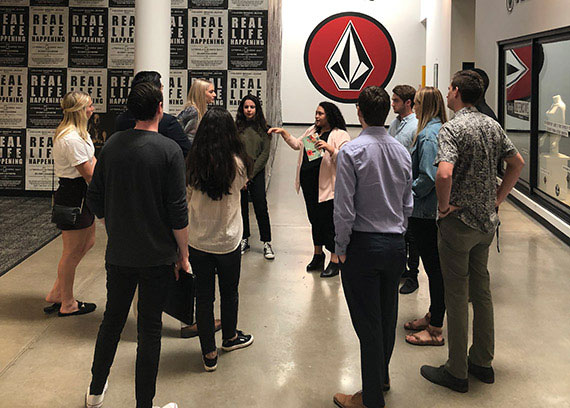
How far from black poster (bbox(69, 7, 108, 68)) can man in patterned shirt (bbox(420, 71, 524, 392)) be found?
19.4 feet

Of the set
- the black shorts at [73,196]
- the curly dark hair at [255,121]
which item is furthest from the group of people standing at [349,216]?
the curly dark hair at [255,121]

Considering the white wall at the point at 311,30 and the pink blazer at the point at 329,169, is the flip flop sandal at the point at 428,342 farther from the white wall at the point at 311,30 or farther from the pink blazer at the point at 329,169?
the white wall at the point at 311,30

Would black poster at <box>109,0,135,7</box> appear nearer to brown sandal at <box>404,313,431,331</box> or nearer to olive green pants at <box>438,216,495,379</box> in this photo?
brown sandal at <box>404,313,431,331</box>

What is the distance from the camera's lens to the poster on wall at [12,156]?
8.49m

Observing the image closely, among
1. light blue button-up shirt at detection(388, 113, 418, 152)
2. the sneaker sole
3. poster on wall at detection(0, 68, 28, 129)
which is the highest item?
poster on wall at detection(0, 68, 28, 129)

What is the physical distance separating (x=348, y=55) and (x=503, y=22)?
7.75 m

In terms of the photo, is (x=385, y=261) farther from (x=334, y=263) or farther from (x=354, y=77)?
(x=354, y=77)

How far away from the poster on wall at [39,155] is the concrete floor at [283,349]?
273 cm

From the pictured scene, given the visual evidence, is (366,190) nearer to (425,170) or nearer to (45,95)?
(425,170)

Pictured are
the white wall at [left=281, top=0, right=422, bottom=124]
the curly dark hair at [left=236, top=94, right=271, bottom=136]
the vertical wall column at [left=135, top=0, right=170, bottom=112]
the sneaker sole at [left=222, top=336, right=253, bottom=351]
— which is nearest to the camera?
the sneaker sole at [left=222, top=336, right=253, bottom=351]

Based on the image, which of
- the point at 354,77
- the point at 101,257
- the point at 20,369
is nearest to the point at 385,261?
the point at 20,369

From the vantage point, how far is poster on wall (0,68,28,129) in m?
8.41

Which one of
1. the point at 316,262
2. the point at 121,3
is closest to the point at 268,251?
the point at 316,262

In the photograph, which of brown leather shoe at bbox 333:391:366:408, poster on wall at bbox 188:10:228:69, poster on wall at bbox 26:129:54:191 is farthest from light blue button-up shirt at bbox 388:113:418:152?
poster on wall at bbox 26:129:54:191
